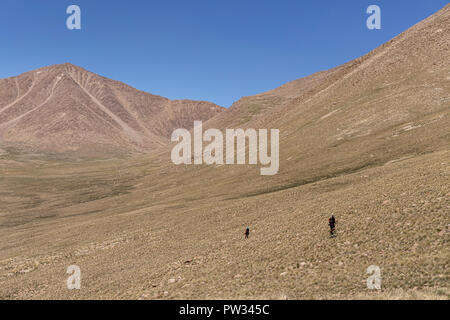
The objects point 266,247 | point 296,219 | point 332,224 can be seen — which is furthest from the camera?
point 296,219

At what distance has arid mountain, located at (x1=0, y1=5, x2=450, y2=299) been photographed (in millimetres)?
17703

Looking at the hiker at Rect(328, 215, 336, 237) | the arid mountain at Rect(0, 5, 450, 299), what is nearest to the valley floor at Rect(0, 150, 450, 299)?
the arid mountain at Rect(0, 5, 450, 299)

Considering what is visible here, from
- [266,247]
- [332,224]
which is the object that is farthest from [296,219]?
[332,224]

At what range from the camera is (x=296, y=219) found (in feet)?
96.8

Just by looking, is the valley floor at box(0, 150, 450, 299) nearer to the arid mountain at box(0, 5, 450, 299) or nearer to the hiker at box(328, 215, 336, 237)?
the arid mountain at box(0, 5, 450, 299)

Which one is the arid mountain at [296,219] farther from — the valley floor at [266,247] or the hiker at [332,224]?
the hiker at [332,224]

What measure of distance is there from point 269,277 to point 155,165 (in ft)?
380

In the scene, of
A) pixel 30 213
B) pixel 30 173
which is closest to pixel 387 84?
pixel 30 213

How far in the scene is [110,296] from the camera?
69.0 ft

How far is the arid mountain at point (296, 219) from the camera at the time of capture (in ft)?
58.1

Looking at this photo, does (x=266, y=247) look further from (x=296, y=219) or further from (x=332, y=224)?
(x=296, y=219)

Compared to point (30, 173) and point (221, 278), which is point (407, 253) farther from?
point (30, 173)

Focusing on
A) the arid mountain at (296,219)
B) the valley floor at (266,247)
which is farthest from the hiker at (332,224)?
the arid mountain at (296,219)

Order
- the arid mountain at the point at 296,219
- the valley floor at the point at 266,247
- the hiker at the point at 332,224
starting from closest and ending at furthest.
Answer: the valley floor at the point at 266,247 → the arid mountain at the point at 296,219 → the hiker at the point at 332,224
